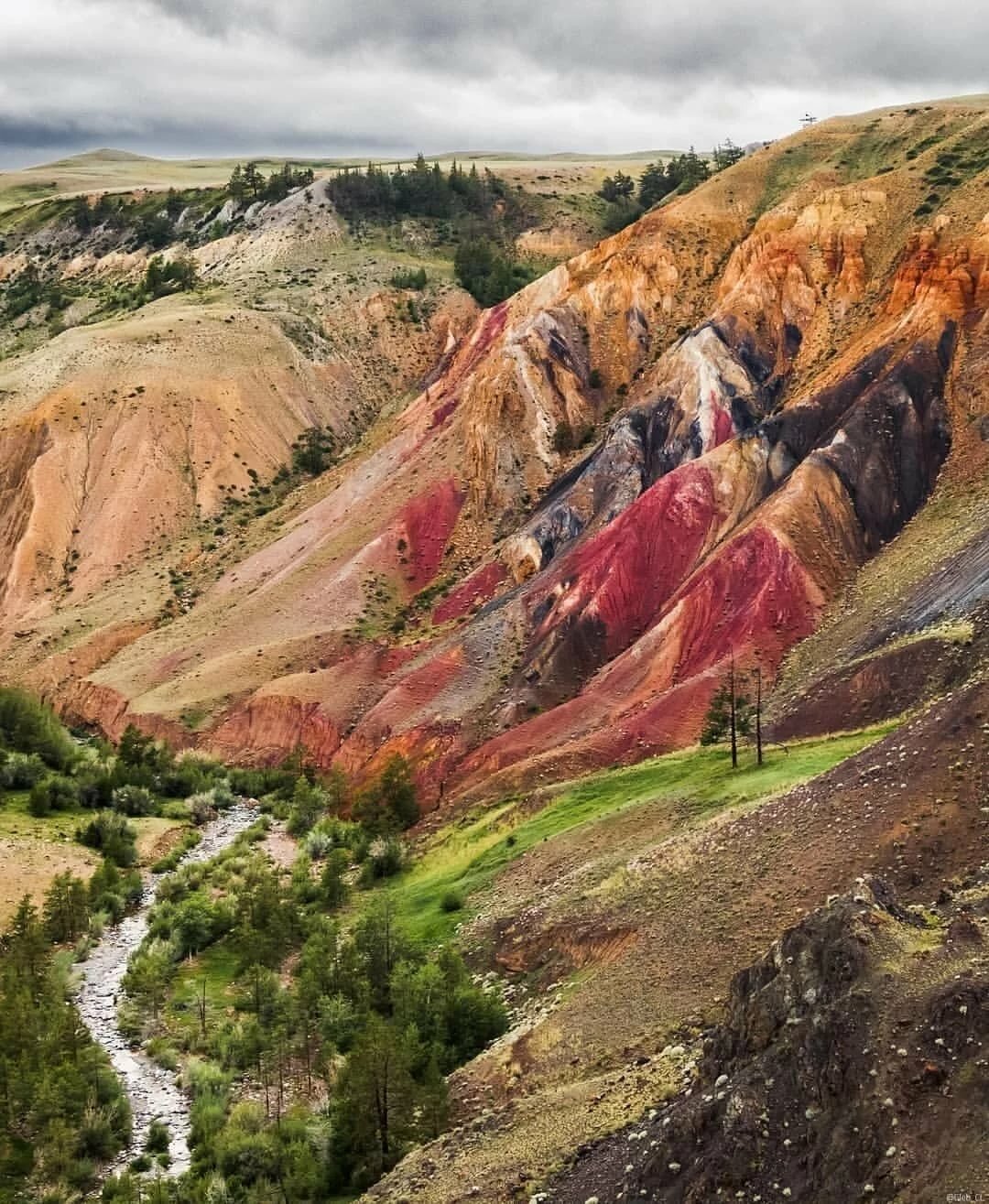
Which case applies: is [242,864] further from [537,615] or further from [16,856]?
[537,615]

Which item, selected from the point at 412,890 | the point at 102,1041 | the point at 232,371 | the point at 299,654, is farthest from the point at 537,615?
the point at 232,371

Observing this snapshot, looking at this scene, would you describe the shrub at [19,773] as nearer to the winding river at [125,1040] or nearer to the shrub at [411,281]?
the winding river at [125,1040]

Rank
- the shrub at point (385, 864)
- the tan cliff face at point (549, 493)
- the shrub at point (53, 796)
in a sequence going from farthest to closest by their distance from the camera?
1. the shrub at point (53, 796)
2. the tan cliff face at point (549, 493)
3. the shrub at point (385, 864)

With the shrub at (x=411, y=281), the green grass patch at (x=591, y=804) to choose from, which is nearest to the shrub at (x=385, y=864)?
the green grass patch at (x=591, y=804)

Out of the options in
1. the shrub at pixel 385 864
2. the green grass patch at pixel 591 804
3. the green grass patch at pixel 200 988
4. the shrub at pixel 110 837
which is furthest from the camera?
the shrub at pixel 110 837

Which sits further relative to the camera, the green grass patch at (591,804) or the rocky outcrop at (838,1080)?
the green grass patch at (591,804)

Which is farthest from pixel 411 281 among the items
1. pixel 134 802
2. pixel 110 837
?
pixel 110 837

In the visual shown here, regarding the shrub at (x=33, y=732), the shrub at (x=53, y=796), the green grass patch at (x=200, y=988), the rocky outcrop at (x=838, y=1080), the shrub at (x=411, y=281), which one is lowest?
the green grass patch at (x=200, y=988)
